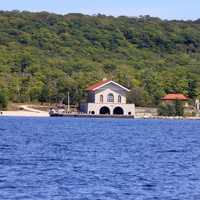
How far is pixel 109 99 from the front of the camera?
12825 cm

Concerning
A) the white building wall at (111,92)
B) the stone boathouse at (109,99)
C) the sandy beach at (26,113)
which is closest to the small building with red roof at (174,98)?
the stone boathouse at (109,99)

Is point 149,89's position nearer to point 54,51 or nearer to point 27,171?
point 54,51

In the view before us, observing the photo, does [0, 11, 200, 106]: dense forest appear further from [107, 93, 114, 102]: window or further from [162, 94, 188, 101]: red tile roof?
[107, 93, 114, 102]: window

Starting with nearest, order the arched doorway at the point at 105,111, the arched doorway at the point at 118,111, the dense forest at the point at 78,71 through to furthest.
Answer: the arched doorway at the point at 118,111 → the arched doorway at the point at 105,111 → the dense forest at the point at 78,71

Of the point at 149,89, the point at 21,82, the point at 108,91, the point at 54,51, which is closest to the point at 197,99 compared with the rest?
the point at 149,89

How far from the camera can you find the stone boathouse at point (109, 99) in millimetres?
127375

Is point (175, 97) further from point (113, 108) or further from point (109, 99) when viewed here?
point (109, 99)

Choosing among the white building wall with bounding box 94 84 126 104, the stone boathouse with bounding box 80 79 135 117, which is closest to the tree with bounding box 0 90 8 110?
Result: the stone boathouse with bounding box 80 79 135 117

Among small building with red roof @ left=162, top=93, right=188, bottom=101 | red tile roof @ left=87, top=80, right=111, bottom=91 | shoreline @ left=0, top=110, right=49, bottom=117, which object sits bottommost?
shoreline @ left=0, top=110, right=49, bottom=117

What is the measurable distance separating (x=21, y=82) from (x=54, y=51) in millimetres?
53764

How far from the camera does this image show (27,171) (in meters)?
35.5

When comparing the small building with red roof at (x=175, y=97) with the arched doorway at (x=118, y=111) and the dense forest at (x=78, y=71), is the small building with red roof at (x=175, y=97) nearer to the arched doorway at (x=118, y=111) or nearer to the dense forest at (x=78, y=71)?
the dense forest at (x=78, y=71)

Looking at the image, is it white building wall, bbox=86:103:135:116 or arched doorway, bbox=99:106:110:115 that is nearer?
white building wall, bbox=86:103:135:116

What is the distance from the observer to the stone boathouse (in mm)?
127375
